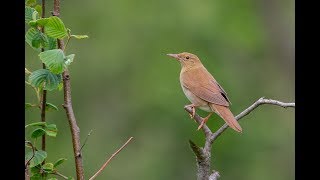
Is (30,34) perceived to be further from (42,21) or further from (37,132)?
(37,132)

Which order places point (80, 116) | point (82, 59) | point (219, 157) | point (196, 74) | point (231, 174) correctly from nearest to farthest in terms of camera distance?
point (196, 74), point (219, 157), point (231, 174), point (80, 116), point (82, 59)

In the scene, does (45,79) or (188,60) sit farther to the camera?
(188,60)

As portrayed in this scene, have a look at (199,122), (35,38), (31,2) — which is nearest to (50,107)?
(35,38)

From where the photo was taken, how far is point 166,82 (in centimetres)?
1502

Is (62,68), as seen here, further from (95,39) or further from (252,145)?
(95,39)

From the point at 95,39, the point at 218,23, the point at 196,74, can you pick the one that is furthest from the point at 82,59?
the point at 196,74

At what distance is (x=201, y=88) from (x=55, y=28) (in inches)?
76.8

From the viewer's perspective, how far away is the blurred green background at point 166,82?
47.9ft

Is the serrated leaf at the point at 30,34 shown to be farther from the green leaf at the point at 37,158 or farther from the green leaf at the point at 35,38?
the green leaf at the point at 37,158

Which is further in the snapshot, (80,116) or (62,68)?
(80,116)

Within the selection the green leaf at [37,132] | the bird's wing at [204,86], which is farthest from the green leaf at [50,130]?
the bird's wing at [204,86]

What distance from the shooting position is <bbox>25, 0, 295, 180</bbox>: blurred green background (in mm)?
14604

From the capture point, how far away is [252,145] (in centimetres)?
1466

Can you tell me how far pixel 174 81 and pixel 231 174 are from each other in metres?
1.98
